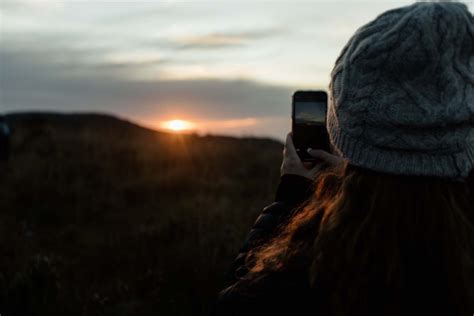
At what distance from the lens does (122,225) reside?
782 cm

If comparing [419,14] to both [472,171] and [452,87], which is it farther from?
[472,171]

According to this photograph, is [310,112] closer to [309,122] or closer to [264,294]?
[309,122]

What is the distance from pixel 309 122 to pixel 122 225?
6075 millimetres

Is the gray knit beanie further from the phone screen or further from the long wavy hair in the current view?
the phone screen

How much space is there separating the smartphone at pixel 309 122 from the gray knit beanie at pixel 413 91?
65 cm

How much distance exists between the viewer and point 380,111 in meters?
1.34

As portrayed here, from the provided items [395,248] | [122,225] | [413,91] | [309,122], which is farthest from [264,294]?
[122,225]

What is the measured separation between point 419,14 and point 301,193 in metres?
0.79

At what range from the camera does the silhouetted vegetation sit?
4805mm

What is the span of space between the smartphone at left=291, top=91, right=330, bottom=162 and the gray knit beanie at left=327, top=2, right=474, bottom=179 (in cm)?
65

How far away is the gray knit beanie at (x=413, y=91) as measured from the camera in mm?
1319

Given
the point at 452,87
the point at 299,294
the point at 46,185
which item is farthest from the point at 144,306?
the point at 46,185

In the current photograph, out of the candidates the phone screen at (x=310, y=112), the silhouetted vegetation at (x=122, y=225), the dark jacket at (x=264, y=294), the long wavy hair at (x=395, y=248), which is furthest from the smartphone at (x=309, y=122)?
the silhouetted vegetation at (x=122, y=225)

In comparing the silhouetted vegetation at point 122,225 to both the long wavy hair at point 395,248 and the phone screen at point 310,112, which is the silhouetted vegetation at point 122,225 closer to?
the phone screen at point 310,112
